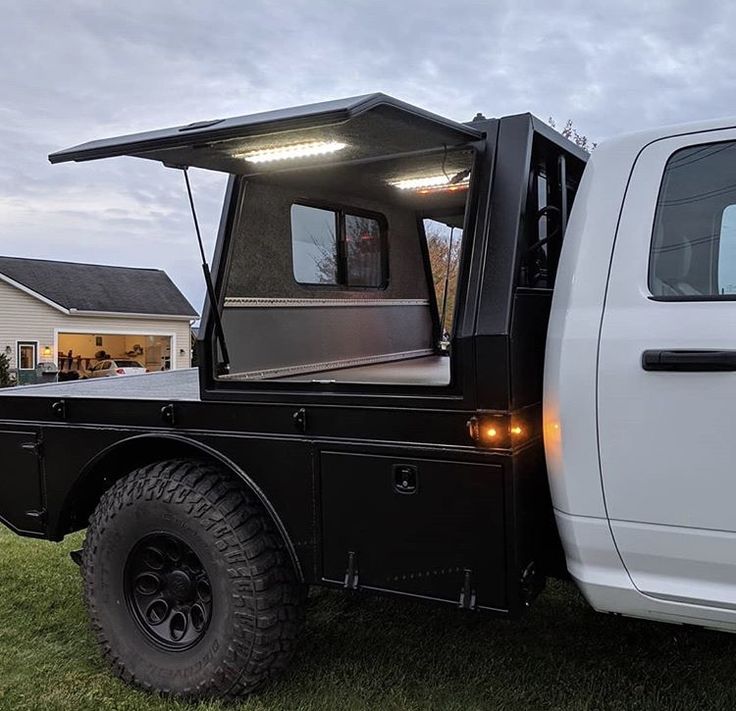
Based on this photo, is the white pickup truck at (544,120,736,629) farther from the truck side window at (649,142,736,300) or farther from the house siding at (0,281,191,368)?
the house siding at (0,281,191,368)

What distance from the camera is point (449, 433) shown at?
2523mm

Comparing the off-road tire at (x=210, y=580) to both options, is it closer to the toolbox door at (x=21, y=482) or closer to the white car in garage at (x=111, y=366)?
the toolbox door at (x=21, y=482)

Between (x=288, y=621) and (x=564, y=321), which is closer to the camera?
(x=564, y=321)

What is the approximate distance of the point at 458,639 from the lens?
3.56 meters

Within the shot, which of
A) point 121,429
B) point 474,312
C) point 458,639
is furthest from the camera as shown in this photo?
point 458,639

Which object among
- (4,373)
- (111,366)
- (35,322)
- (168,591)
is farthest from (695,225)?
(111,366)

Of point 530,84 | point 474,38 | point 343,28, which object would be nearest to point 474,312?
point 343,28

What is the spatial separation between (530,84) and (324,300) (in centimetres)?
651

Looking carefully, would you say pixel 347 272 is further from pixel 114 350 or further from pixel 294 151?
pixel 114 350

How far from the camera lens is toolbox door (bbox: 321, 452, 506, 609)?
97.7 inches

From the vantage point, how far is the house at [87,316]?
2723 centimetres

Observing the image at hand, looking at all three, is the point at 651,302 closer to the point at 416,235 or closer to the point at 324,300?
the point at 324,300

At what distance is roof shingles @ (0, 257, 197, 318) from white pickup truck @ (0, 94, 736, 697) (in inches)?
1039

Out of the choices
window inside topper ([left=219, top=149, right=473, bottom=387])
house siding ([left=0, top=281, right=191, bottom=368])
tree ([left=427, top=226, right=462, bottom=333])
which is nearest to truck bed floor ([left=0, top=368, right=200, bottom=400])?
window inside topper ([left=219, top=149, right=473, bottom=387])
